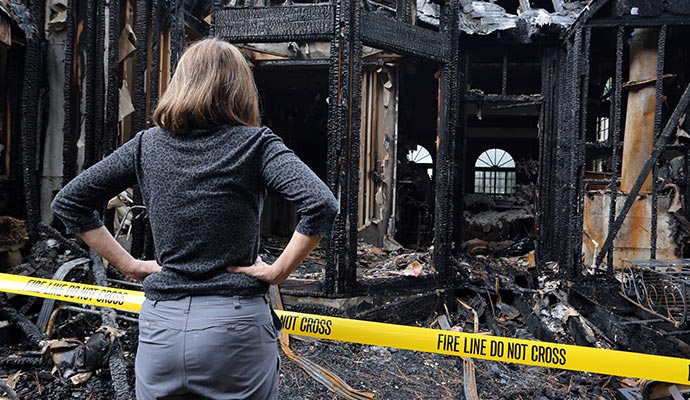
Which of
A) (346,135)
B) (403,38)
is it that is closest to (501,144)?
(403,38)

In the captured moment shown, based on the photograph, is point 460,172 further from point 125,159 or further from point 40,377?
point 125,159

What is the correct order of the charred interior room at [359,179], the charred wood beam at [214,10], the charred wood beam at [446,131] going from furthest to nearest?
the charred wood beam at [446,131] → the charred wood beam at [214,10] → the charred interior room at [359,179]

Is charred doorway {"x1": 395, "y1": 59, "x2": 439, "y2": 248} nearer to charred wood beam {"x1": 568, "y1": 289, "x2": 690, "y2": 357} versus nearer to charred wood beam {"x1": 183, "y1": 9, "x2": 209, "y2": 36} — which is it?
charred wood beam {"x1": 183, "y1": 9, "x2": 209, "y2": 36}

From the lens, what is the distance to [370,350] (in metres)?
4.63

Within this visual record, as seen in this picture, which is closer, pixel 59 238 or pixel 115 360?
pixel 115 360

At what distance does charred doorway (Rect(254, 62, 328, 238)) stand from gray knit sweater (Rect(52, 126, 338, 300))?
9318 millimetres

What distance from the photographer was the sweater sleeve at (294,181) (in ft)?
4.75

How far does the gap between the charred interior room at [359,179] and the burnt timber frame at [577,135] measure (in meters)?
0.03

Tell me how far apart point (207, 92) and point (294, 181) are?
15.0 inches

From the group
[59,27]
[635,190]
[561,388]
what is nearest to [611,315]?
[561,388]


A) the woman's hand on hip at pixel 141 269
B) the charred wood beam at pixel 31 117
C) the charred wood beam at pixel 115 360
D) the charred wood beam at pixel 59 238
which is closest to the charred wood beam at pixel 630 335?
the woman's hand on hip at pixel 141 269

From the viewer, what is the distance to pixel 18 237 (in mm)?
4848

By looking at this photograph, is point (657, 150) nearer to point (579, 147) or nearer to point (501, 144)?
point (579, 147)

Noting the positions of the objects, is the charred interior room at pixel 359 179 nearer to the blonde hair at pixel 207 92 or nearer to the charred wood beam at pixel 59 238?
the charred wood beam at pixel 59 238
